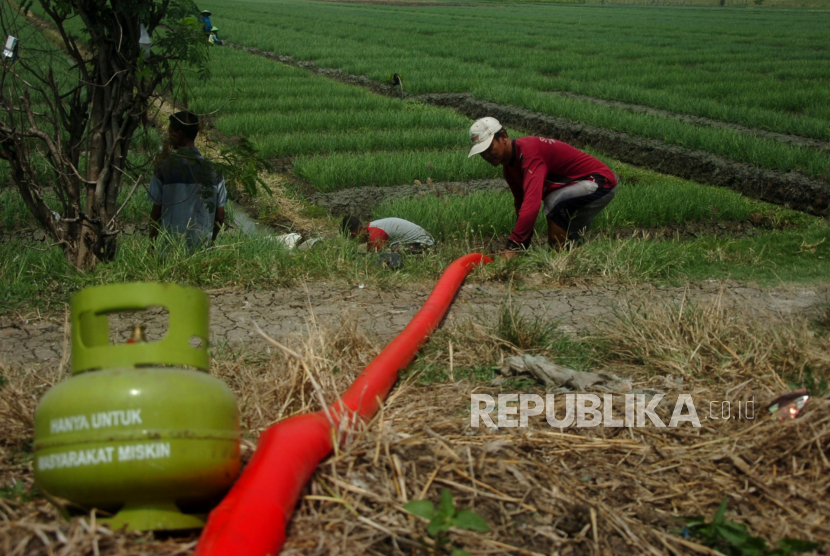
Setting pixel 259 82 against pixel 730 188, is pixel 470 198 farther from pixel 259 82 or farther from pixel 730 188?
pixel 259 82

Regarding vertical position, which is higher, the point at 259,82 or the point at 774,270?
the point at 259,82

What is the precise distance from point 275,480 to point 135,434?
1.15 feet

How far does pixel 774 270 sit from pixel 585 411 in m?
3.24

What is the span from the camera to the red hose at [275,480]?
151cm

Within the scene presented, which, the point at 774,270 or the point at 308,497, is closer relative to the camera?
the point at 308,497

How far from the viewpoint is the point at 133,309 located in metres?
1.73

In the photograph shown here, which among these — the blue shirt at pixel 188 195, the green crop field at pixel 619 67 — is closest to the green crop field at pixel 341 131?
the blue shirt at pixel 188 195

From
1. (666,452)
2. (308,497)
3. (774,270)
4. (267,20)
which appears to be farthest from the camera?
(267,20)

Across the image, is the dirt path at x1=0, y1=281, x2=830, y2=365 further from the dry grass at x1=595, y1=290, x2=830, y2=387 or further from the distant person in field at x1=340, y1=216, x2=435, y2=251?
the distant person in field at x1=340, y1=216, x2=435, y2=251

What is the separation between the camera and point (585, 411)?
252 centimetres

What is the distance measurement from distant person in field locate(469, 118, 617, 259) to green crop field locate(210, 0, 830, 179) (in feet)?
14.8

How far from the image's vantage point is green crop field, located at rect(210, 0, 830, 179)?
10.6 m

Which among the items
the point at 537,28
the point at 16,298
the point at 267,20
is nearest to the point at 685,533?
the point at 16,298

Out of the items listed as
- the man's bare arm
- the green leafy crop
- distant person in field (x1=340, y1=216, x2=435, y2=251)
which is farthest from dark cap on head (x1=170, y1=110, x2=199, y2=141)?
the green leafy crop
